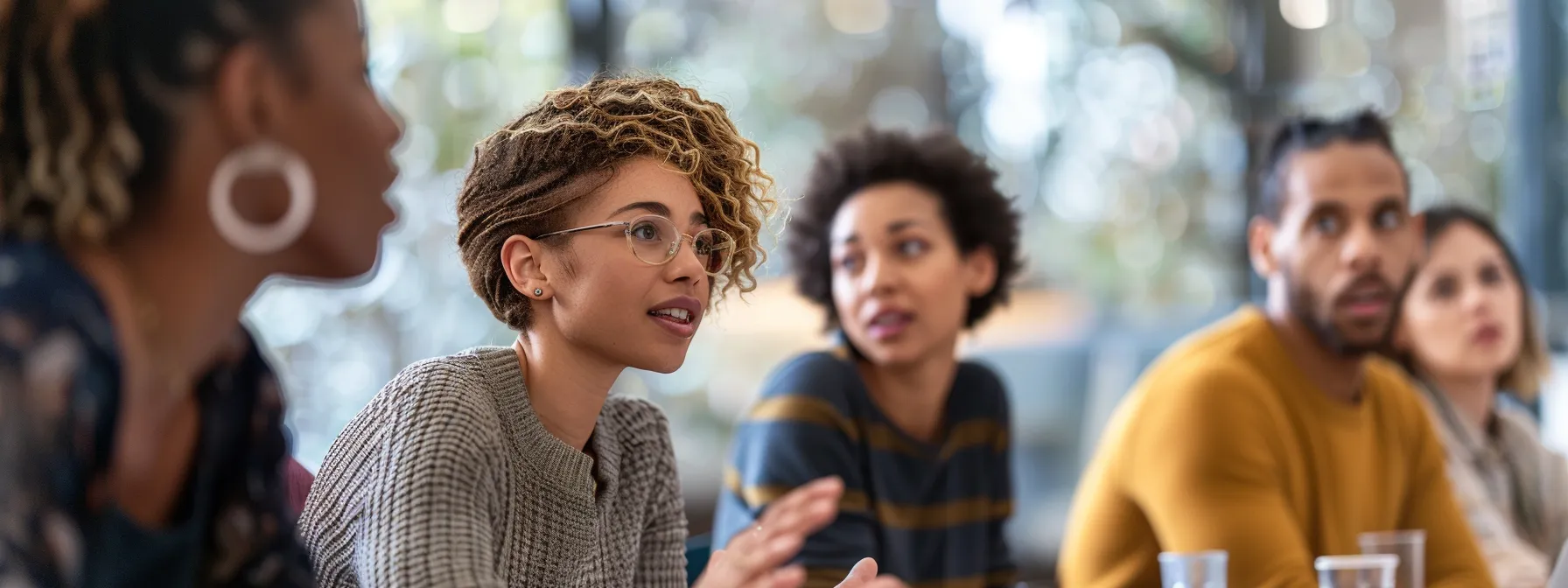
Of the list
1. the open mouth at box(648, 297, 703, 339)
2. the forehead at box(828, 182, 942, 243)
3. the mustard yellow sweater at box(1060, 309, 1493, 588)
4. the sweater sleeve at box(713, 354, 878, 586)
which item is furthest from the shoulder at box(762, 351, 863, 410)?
the open mouth at box(648, 297, 703, 339)

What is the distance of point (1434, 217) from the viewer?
2730 mm

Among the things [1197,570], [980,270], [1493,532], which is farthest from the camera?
[1493,532]

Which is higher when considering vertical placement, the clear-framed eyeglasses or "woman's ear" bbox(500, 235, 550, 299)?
the clear-framed eyeglasses

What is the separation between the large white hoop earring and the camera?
0.83 meters

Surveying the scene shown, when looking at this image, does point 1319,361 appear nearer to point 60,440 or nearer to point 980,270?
point 980,270

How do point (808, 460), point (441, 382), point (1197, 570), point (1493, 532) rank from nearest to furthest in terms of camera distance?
point (441, 382) → point (1197, 570) → point (808, 460) → point (1493, 532)

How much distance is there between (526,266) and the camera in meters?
1.30

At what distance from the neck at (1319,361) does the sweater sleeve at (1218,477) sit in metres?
0.20

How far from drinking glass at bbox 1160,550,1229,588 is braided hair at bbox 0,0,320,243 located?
1.08m

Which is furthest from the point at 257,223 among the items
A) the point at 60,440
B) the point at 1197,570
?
the point at 1197,570

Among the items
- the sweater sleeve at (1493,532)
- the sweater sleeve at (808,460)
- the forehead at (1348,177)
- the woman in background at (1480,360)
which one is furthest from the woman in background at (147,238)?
the woman in background at (1480,360)

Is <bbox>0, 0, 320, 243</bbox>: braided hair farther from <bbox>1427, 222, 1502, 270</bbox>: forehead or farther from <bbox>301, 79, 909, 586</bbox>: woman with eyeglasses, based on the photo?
<bbox>1427, 222, 1502, 270</bbox>: forehead

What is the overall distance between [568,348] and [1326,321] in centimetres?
139

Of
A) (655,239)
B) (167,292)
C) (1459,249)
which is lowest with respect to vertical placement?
(167,292)
